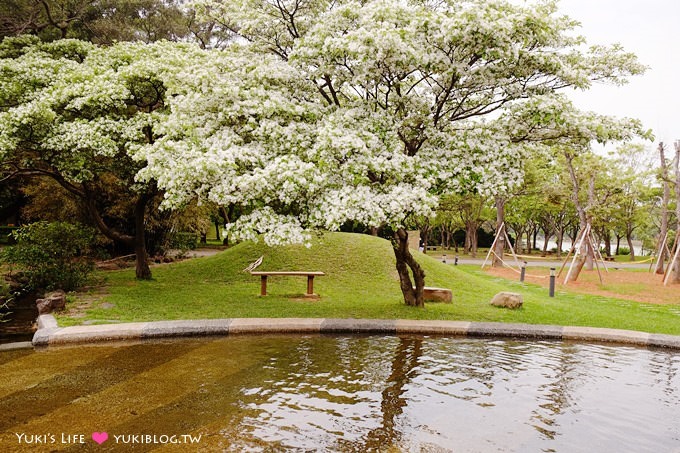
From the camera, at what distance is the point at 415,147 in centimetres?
1313

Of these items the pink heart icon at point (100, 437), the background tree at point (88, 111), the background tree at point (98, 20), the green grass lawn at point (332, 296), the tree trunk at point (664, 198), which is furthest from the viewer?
the tree trunk at point (664, 198)

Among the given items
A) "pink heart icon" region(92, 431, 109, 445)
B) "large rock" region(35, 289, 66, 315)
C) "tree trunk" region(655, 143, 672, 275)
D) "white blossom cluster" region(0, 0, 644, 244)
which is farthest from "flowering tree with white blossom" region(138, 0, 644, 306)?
"tree trunk" region(655, 143, 672, 275)

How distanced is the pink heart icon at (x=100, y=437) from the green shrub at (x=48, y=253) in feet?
39.9

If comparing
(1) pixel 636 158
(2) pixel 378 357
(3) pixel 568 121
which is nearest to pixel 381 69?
(3) pixel 568 121

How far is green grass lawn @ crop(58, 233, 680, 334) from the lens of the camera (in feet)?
44.2

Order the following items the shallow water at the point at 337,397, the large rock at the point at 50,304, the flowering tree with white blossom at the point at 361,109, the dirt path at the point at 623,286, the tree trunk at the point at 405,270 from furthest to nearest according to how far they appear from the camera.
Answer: the dirt path at the point at 623,286 < the tree trunk at the point at 405,270 < the large rock at the point at 50,304 < the flowering tree with white blossom at the point at 361,109 < the shallow water at the point at 337,397

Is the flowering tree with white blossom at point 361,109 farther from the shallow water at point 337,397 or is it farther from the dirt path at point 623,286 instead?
the dirt path at point 623,286

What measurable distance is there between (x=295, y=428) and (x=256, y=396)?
1.25 meters

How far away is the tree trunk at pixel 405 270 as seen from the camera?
13727 mm

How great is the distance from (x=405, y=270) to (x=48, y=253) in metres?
11.7

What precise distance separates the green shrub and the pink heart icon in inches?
479

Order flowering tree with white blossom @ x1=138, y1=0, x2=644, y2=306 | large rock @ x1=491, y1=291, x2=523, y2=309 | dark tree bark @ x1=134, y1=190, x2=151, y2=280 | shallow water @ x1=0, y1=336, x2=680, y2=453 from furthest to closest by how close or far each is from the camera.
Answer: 1. dark tree bark @ x1=134, y1=190, x2=151, y2=280
2. large rock @ x1=491, y1=291, x2=523, y2=309
3. flowering tree with white blossom @ x1=138, y1=0, x2=644, y2=306
4. shallow water @ x1=0, y1=336, x2=680, y2=453

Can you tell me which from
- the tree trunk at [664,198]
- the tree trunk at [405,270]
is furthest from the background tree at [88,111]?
the tree trunk at [664,198]

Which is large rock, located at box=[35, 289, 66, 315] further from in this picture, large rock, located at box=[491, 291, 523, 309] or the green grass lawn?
large rock, located at box=[491, 291, 523, 309]
